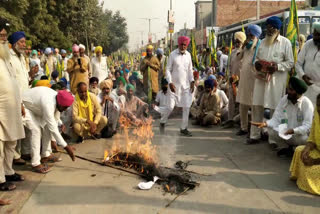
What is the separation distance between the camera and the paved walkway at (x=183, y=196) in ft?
11.0

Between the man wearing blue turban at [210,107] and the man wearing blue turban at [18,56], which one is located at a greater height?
the man wearing blue turban at [18,56]

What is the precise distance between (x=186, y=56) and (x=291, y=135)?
2.89 metres

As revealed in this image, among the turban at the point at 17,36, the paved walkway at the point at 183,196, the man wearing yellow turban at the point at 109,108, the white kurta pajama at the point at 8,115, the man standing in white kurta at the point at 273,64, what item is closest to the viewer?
the paved walkway at the point at 183,196

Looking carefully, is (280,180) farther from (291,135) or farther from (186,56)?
(186,56)

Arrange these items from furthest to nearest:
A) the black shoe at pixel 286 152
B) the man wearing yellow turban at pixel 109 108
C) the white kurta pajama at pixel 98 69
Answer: the white kurta pajama at pixel 98 69
the man wearing yellow turban at pixel 109 108
the black shoe at pixel 286 152

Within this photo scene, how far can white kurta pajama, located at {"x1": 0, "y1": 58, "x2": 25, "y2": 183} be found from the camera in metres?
3.58

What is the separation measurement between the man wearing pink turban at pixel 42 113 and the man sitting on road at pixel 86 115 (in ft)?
4.11

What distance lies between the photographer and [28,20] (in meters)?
19.1

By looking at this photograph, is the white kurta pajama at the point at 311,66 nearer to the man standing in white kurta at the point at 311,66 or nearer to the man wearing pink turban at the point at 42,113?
the man standing in white kurta at the point at 311,66

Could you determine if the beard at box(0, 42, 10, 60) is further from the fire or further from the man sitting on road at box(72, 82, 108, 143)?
the man sitting on road at box(72, 82, 108, 143)

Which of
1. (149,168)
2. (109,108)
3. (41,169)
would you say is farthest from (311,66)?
(41,169)

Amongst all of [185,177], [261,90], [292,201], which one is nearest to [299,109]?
[261,90]

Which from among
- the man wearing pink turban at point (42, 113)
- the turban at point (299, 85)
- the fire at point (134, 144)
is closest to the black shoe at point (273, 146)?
the turban at point (299, 85)

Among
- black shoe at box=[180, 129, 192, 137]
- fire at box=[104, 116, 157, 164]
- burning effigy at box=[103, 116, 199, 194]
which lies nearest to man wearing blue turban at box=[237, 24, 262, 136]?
black shoe at box=[180, 129, 192, 137]
